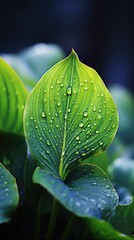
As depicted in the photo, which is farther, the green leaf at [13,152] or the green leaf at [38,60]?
the green leaf at [38,60]

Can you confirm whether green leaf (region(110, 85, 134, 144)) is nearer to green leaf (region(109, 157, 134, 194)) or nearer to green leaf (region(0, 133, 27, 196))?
green leaf (region(109, 157, 134, 194))

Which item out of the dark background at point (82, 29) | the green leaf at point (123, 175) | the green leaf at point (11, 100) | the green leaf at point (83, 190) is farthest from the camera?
the dark background at point (82, 29)

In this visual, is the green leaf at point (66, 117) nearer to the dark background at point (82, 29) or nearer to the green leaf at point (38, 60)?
the green leaf at point (38, 60)

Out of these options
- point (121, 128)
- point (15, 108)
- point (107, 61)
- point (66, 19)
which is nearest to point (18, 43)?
point (66, 19)

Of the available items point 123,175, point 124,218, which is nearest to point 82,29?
point 123,175

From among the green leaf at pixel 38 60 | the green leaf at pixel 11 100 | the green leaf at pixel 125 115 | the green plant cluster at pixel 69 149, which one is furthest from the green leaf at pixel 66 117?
the green leaf at pixel 125 115
